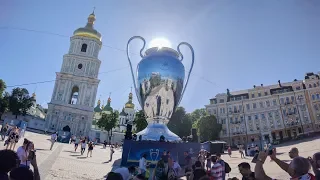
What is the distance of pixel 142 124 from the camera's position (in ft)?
140

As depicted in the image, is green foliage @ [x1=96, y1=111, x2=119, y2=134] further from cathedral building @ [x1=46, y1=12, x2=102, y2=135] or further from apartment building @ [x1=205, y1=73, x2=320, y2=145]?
apartment building @ [x1=205, y1=73, x2=320, y2=145]

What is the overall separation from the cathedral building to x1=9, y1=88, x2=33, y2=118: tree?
26.4ft

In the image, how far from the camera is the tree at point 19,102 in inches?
1986

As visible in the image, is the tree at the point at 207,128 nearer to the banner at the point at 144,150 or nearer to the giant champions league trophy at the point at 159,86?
the giant champions league trophy at the point at 159,86

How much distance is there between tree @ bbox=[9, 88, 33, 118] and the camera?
→ 165ft

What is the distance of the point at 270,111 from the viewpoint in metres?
49.6

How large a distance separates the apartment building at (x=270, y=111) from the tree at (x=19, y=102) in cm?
4544

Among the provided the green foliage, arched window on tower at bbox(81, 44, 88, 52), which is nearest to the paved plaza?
the green foliage

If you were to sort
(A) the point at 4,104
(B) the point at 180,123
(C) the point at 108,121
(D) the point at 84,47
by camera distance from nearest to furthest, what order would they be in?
(B) the point at 180,123
(A) the point at 4,104
(C) the point at 108,121
(D) the point at 84,47

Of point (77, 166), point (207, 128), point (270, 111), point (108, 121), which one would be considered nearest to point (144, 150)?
point (77, 166)

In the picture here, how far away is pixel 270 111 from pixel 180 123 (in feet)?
67.9

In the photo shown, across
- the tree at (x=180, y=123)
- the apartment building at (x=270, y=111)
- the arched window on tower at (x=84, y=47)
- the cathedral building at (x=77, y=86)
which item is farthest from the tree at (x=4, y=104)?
the apartment building at (x=270, y=111)

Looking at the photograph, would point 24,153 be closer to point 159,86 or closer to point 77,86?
point 159,86

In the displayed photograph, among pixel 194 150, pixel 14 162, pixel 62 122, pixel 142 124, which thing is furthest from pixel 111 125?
pixel 14 162
